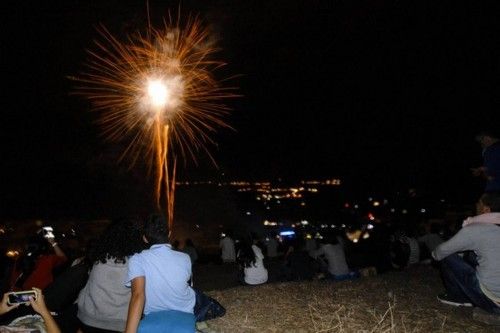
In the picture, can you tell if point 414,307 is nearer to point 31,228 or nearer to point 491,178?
point 491,178

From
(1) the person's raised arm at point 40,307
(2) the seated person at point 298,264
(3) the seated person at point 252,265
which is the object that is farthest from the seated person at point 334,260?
(1) the person's raised arm at point 40,307

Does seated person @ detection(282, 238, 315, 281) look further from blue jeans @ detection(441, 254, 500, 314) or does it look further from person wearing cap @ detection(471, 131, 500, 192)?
blue jeans @ detection(441, 254, 500, 314)

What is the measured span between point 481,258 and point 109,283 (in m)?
4.03

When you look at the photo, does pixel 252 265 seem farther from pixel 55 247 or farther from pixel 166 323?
pixel 166 323

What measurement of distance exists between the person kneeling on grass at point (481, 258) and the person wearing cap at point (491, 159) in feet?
4.85

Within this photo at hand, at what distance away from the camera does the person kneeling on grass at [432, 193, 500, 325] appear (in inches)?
196

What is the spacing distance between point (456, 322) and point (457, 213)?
31.8 meters

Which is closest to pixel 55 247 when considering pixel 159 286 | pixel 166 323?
pixel 159 286

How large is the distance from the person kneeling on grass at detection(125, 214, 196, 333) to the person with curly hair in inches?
19.2

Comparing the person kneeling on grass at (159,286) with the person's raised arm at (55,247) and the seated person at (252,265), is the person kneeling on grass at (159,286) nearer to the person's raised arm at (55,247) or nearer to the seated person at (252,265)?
the person's raised arm at (55,247)

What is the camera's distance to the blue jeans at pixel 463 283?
519 centimetres

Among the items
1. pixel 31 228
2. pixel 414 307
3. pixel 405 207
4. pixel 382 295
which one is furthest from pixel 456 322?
pixel 405 207

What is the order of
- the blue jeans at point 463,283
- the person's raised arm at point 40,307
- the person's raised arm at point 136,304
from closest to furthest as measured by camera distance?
the person's raised arm at point 40,307 → the person's raised arm at point 136,304 → the blue jeans at point 463,283

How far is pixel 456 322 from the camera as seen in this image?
17.4 ft
